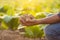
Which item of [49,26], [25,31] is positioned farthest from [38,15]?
[49,26]

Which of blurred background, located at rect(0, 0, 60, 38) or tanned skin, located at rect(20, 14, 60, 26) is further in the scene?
blurred background, located at rect(0, 0, 60, 38)

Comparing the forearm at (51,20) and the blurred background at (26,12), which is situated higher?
the blurred background at (26,12)

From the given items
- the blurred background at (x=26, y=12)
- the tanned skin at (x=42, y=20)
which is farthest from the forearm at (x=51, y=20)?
the blurred background at (x=26, y=12)

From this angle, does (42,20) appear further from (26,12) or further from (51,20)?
(26,12)

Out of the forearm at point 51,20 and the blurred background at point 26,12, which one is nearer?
the forearm at point 51,20

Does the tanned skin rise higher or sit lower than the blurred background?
lower

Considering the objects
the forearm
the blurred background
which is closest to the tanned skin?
the forearm

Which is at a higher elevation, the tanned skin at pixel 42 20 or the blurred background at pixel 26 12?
the blurred background at pixel 26 12

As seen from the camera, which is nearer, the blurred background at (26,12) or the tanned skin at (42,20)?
the tanned skin at (42,20)

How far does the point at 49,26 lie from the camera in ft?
5.51

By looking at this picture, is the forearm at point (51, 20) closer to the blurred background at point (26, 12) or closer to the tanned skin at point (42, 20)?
the tanned skin at point (42, 20)

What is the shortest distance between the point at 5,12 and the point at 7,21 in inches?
23.3

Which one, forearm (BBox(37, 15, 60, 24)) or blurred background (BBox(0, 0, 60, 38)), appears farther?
blurred background (BBox(0, 0, 60, 38))

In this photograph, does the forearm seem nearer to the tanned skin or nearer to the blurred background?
the tanned skin
